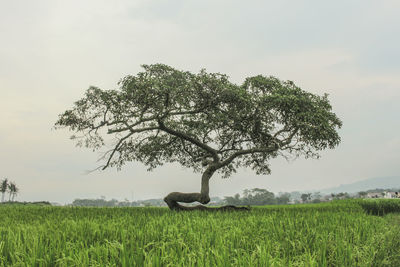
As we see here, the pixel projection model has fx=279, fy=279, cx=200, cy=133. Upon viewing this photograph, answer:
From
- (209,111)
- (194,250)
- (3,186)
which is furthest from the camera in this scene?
(3,186)

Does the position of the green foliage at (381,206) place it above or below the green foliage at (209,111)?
below

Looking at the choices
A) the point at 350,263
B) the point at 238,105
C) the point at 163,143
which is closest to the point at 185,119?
the point at 163,143

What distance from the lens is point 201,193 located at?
1997cm

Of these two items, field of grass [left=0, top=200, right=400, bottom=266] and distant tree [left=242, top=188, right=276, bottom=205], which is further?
distant tree [left=242, top=188, right=276, bottom=205]

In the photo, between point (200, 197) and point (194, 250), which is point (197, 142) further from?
point (194, 250)

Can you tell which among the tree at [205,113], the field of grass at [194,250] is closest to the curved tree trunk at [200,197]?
the tree at [205,113]

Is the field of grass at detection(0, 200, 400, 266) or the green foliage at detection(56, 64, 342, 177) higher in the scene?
the green foliage at detection(56, 64, 342, 177)

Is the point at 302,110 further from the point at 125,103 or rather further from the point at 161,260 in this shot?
the point at 161,260

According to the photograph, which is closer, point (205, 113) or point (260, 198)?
point (205, 113)

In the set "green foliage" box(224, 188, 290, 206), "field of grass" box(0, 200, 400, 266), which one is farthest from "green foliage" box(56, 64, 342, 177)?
"green foliage" box(224, 188, 290, 206)

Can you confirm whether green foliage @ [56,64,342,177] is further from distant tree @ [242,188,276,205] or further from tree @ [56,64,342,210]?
distant tree @ [242,188,276,205]

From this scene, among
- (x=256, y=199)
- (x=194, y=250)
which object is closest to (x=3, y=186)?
(x=256, y=199)

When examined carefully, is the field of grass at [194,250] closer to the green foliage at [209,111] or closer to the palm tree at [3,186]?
the green foliage at [209,111]

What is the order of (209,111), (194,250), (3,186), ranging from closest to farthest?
(194,250) < (209,111) < (3,186)
